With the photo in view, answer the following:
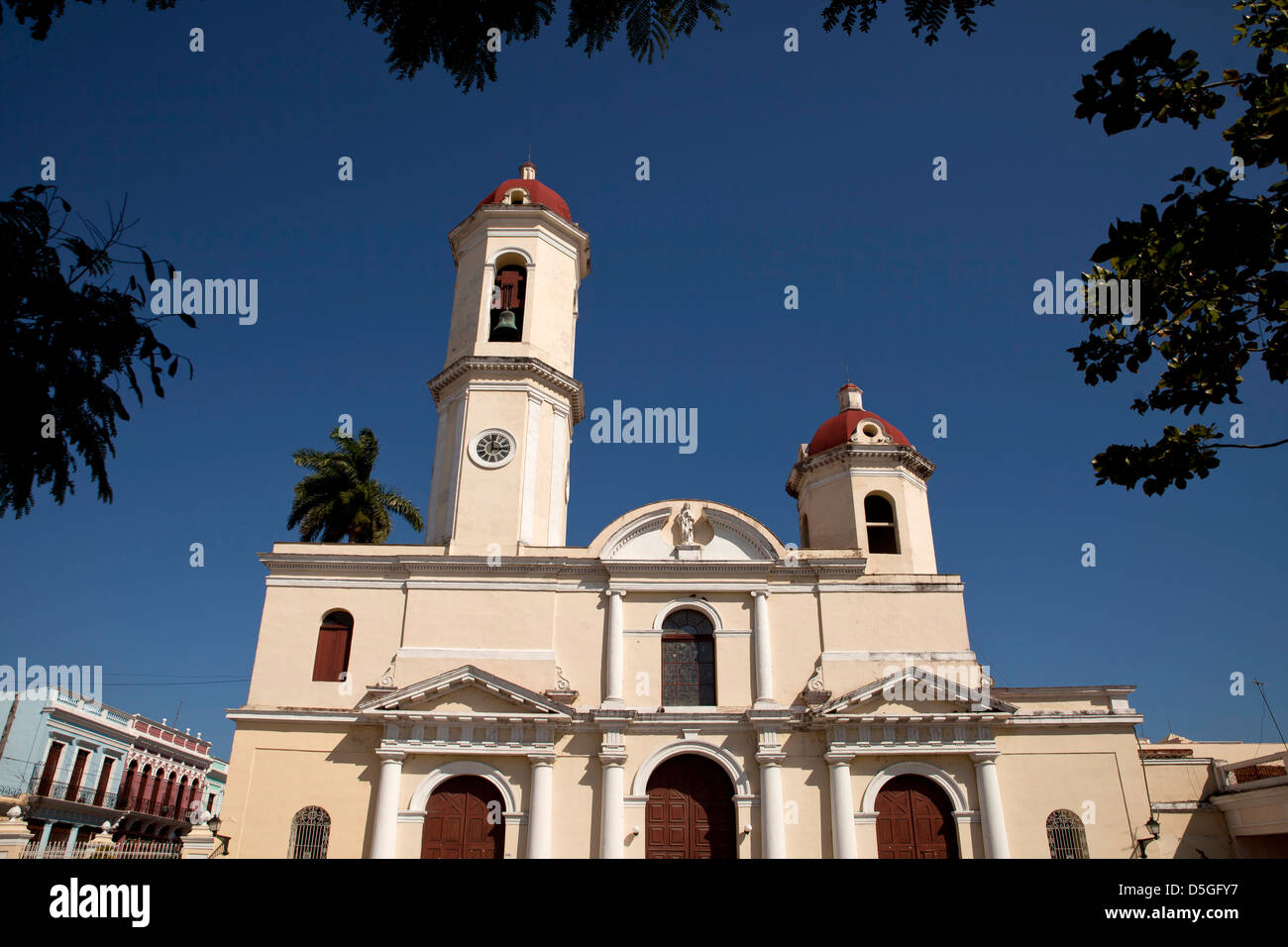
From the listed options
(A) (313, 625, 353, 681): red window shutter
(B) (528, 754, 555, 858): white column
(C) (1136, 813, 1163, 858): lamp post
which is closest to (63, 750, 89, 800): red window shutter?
(A) (313, 625, 353, 681): red window shutter

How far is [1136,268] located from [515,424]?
18311mm

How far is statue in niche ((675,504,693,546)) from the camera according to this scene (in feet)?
75.2

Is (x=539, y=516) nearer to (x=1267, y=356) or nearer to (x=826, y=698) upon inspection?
(x=826, y=698)

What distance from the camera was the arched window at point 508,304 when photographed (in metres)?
25.1

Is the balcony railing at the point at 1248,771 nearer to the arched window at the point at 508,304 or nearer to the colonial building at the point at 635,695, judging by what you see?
the colonial building at the point at 635,695

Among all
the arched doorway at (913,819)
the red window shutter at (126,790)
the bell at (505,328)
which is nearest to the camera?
the arched doorway at (913,819)

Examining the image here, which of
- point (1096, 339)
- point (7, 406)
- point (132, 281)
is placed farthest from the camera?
point (1096, 339)

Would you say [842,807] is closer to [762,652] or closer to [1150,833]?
[762,652]

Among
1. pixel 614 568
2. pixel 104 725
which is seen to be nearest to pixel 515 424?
pixel 614 568

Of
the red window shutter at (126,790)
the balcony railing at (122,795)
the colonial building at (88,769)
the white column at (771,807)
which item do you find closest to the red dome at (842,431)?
the white column at (771,807)

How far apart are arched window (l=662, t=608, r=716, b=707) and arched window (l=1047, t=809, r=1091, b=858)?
27.5 ft

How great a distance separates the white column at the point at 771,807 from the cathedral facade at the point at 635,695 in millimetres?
50

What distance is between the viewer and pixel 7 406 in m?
3.73

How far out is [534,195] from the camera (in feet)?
89.7
